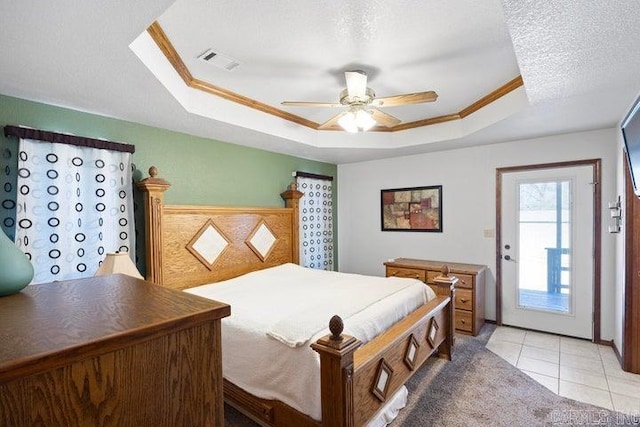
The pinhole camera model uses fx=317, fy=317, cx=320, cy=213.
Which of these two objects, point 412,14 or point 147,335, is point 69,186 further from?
point 412,14

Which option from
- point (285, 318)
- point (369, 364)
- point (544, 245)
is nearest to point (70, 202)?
point (285, 318)

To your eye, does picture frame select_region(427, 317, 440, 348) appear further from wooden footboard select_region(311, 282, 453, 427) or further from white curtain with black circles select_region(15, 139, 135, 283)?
white curtain with black circles select_region(15, 139, 135, 283)

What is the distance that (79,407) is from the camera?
557 mm

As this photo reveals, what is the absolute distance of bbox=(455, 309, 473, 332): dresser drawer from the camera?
12.0 feet

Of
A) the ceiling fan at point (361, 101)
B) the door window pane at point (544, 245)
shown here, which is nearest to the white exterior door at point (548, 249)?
the door window pane at point (544, 245)

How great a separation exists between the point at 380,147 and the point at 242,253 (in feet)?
7.30

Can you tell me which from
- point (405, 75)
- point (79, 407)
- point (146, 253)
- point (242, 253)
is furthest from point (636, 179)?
point (146, 253)

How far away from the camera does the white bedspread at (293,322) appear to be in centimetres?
178

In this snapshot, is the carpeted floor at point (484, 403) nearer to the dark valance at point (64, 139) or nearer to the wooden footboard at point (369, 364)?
the wooden footboard at point (369, 364)

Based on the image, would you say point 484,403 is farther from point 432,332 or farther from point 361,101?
point 361,101

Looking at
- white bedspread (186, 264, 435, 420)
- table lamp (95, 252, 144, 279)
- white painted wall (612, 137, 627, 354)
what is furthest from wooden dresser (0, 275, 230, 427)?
white painted wall (612, 137, 627, 354)

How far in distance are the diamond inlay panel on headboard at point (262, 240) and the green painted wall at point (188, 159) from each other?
34 centimetres

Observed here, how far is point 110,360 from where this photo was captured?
59 centimetres

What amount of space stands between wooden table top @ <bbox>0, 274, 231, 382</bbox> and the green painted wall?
2.08 metres
